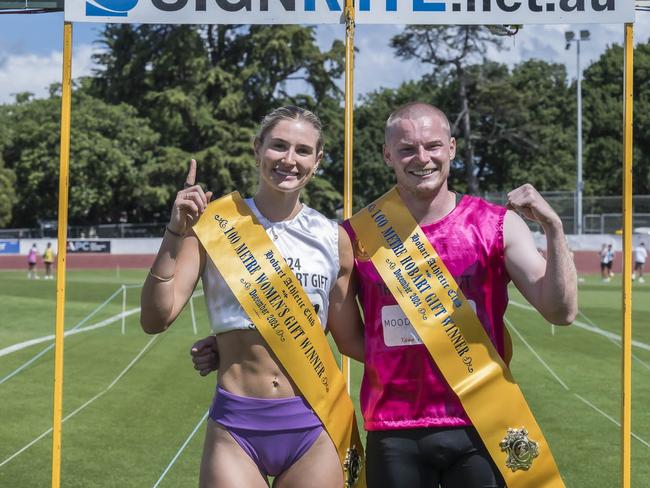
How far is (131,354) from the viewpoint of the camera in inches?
510

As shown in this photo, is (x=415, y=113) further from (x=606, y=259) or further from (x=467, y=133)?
(x=467, y=133)

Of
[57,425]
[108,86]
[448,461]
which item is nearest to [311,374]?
[448,461]

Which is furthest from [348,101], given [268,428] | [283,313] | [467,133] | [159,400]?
[467,133]

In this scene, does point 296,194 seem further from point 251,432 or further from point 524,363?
point 524,363

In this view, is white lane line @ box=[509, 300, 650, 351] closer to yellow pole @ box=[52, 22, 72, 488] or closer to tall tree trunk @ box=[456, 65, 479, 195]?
yellow pole @ box=[52, 22, 72, 488]

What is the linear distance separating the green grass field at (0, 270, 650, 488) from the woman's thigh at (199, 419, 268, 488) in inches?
144

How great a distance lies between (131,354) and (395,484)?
405 inches

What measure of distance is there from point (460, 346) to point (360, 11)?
5.69 ft

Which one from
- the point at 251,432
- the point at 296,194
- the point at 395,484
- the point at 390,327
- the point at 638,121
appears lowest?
the point at 395,484

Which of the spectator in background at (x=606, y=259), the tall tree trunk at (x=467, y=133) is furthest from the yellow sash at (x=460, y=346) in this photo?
the tall tree trunk at (x=467, y=133)

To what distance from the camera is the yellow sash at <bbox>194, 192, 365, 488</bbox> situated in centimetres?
321

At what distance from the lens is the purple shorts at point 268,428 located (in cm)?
308


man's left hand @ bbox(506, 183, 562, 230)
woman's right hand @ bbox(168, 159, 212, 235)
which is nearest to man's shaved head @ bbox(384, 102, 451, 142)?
man's left hand @ bbox(506, 183, 562, 230)

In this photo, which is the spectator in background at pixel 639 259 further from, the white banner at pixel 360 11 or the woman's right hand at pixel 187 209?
the woman's right hand at pixel 187 209
